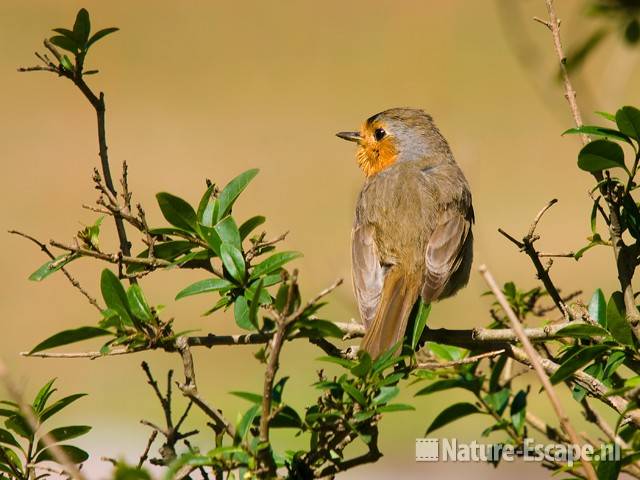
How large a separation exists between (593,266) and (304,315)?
1167 centimetres

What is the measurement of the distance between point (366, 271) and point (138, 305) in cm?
227

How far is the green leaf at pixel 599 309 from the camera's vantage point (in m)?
2.59

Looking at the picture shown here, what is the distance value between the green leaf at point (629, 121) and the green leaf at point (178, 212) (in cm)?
112

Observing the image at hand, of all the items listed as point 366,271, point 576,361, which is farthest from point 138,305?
point 366,271

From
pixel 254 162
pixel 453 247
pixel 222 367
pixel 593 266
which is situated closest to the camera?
pixel 453 247

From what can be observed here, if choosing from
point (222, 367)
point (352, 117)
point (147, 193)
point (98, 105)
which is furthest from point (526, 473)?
point (352, 117)

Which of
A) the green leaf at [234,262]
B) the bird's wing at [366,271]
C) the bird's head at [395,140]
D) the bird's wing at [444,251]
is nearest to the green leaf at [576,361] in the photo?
the green leaf at [234,262]

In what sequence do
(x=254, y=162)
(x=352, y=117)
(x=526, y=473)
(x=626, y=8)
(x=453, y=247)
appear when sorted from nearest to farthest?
(x=626, y=8), (x=453, y=247), (x=526, y=473), (x=254, y=162), (x=352, y=117)

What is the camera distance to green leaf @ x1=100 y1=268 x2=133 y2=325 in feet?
7.62

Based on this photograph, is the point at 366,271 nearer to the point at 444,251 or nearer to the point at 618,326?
the point at 444,251

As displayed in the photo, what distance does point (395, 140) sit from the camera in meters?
5.68

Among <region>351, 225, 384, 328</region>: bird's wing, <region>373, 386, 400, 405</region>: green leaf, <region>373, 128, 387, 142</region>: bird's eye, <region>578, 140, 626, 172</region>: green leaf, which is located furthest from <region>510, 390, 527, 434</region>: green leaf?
<region>373, 128, 387, 142</region>: bird's eye

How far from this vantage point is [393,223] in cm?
484

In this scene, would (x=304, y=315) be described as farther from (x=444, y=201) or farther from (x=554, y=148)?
(x=554, y=148)
